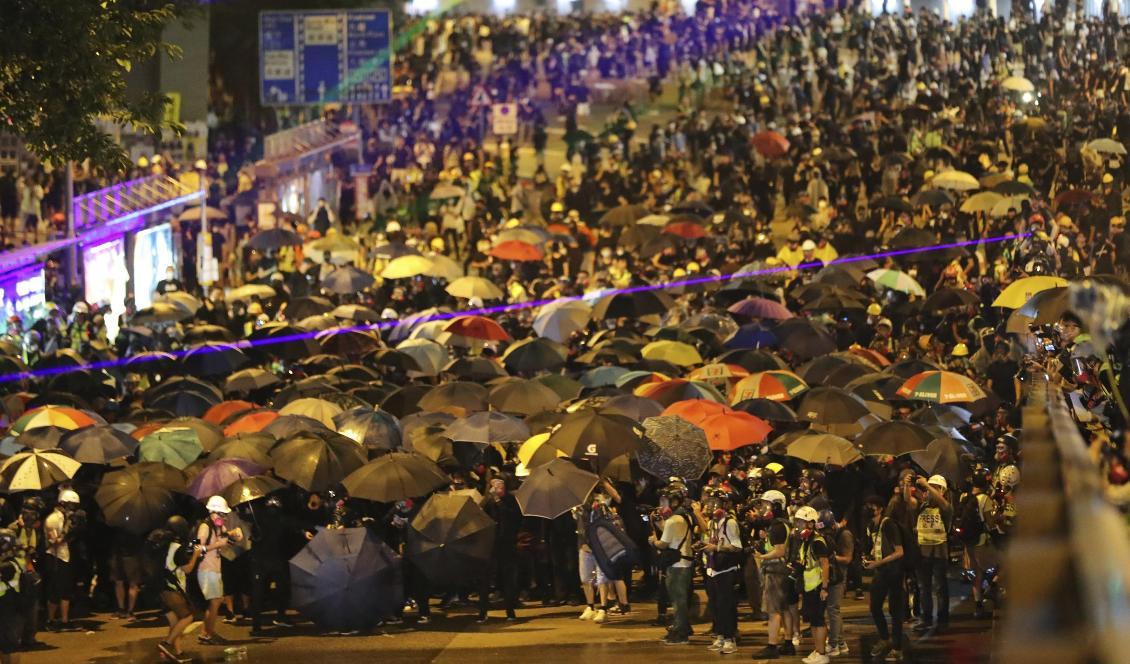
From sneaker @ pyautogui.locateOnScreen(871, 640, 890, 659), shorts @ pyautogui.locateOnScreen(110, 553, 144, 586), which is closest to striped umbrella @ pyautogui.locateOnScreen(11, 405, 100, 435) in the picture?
shorts @ pyautogui.locateOnScreen(110, 553, 144, 586)

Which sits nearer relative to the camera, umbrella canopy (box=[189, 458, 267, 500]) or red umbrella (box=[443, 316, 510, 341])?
umbrella canopy (box=[189, 458, 267, 500])

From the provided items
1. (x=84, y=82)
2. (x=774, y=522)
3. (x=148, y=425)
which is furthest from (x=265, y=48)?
(x=774, y=522)

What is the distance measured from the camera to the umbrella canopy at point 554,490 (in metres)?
16.0

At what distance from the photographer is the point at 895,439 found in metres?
16.7

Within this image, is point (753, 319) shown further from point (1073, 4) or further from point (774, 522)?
point (1073, 4)

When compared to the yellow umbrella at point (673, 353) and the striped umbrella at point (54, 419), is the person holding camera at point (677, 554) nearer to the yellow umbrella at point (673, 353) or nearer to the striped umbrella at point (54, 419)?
the striped umbrella at point (54, 419)

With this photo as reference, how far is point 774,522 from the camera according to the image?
47.2ft

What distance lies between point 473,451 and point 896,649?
16.9 feet

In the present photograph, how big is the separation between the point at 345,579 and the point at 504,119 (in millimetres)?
29111

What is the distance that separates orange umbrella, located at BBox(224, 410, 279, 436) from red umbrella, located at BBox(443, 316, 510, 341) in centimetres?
502

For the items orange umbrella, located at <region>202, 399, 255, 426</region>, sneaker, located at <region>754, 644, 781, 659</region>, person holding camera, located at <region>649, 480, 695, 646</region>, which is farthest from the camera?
orange umbrella, located at <region>202, 399, 255, 426</region>

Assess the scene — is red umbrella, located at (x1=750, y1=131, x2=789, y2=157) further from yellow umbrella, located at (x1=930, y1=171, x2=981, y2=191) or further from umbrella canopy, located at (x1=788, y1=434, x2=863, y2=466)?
umbrella canopy, located at (x1=788, y1=434, x2=863, y2=466)

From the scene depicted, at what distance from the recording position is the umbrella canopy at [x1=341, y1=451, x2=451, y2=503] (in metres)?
15.9

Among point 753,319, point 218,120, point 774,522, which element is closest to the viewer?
point 774,522
